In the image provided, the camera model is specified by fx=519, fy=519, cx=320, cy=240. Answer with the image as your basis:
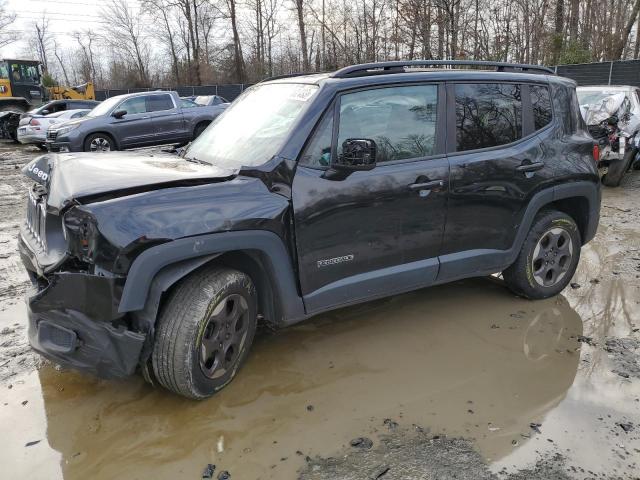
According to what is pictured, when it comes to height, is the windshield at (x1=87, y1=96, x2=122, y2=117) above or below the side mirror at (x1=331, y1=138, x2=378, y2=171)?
above

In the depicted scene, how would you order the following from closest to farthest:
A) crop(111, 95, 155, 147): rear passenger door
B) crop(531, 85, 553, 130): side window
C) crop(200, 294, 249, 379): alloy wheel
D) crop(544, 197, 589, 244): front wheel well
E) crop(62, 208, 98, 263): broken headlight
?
crop(62, 208, 98, 263): broken headlight → crop(200, 294, 249, 379): alloy wheel → crop(531, 85, 553, 130): side window → crop(544, 197, 589, 244): front wheel well → crop(111, 95, 155, 147): rear passenger door

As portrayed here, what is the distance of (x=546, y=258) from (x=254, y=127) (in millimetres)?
2685

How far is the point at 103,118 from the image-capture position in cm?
1292

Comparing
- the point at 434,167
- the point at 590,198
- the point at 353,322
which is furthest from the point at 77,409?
the point at 590,198

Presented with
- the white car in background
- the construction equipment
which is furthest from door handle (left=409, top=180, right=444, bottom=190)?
the construction equipment

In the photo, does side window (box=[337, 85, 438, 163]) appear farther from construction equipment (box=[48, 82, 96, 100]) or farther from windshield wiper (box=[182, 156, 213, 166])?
construction equipment (box=[48, 82, 96, 100])

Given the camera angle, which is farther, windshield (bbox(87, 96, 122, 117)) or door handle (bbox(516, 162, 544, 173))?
windshield (bbox(87, 96, 122, 117))

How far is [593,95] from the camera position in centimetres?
984

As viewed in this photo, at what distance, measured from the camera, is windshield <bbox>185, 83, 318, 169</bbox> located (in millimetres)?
3316

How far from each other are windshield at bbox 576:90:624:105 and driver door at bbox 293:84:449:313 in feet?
24.2

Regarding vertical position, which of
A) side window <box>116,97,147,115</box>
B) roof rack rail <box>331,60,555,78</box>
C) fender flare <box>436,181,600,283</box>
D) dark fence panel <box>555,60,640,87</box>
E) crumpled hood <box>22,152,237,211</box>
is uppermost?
dark fence panel <box>555,60,640,87</box>

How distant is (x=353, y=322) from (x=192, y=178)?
1835 mm

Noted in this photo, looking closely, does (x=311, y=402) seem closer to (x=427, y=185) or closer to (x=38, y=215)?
(x=427, y=185)

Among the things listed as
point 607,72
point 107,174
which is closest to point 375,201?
point 107,174
